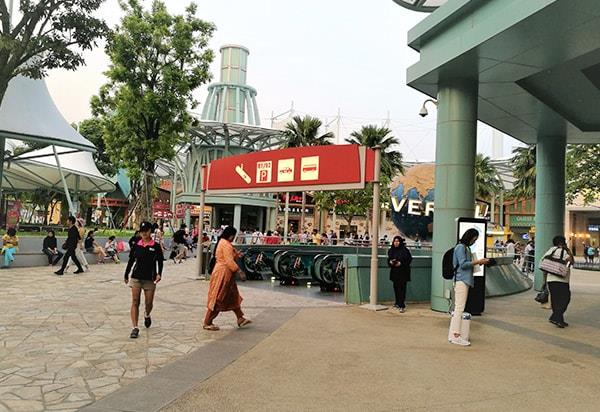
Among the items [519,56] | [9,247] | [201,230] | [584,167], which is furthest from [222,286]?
[584,167]

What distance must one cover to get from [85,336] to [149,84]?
15.9 meters

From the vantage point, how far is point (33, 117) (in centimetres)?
2011

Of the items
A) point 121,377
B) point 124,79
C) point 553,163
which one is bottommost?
point 121,377

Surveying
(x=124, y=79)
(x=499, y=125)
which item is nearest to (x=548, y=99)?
(x=499, y=125)

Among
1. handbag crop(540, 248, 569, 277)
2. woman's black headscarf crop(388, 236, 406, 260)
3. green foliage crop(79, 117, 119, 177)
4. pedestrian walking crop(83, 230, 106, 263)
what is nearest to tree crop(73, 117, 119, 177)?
green foliage crop(79, 117, 119, 177)

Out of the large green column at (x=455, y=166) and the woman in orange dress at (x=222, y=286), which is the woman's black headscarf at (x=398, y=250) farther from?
the woman in orange dress at (x=222, y=286)

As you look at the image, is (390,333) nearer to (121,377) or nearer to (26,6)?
(121,377)

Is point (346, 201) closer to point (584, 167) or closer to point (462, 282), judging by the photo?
point (584, 167)

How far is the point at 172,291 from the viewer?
1181cm

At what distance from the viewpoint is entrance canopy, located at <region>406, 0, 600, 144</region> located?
7.06 m

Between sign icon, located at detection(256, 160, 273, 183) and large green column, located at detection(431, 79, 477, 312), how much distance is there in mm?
4437

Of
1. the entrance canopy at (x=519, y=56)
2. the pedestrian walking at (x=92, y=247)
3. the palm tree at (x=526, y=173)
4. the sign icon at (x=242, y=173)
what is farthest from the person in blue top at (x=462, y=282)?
the palm tree at (x=526, y=173)

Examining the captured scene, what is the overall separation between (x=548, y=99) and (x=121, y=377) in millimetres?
11038

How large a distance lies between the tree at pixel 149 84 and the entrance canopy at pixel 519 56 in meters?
12.7
